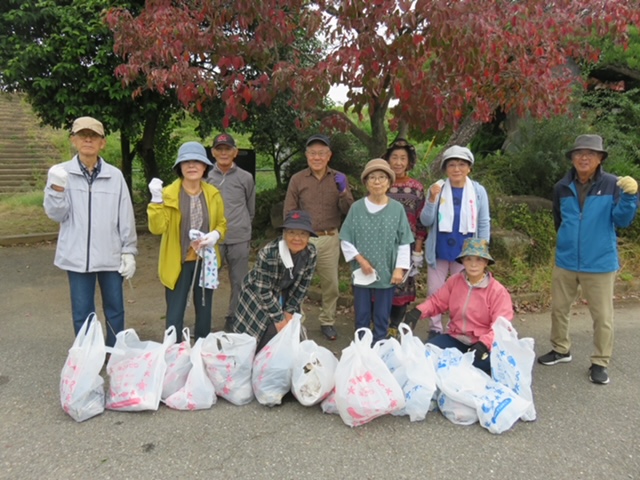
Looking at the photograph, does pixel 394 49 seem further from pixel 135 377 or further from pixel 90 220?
pixel 135 377

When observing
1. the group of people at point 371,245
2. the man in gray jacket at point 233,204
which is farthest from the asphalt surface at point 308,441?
the man in gray jacket at point 233,204

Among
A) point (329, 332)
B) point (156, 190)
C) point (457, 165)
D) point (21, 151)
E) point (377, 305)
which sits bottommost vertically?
point (329, 332)

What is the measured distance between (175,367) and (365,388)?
3.90 ft

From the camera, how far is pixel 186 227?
3568mm

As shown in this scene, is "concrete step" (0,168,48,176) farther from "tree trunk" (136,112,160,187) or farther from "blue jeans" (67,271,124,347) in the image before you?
"blue jeans" (67,271,124,347)

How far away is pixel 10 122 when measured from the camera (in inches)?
661

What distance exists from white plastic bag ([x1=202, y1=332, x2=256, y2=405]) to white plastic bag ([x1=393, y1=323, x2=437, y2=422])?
36.7 inches

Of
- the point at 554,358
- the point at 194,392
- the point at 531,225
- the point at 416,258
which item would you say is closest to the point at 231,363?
the point at 194,392

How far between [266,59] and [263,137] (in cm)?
438

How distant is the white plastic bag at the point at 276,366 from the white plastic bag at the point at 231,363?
0.07 m

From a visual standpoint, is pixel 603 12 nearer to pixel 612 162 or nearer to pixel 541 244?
pixel 541 244

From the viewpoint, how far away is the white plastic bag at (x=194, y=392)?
2.94 m

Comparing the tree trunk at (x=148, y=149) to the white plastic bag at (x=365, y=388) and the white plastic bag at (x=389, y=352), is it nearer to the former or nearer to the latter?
the white plastic bag at (x=389, y=352)

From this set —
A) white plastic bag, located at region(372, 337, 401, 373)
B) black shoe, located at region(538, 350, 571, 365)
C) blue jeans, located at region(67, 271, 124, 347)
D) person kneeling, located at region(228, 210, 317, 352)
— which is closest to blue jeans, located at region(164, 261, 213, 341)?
blue jeans, located at region(67, 271, 124, 347)
